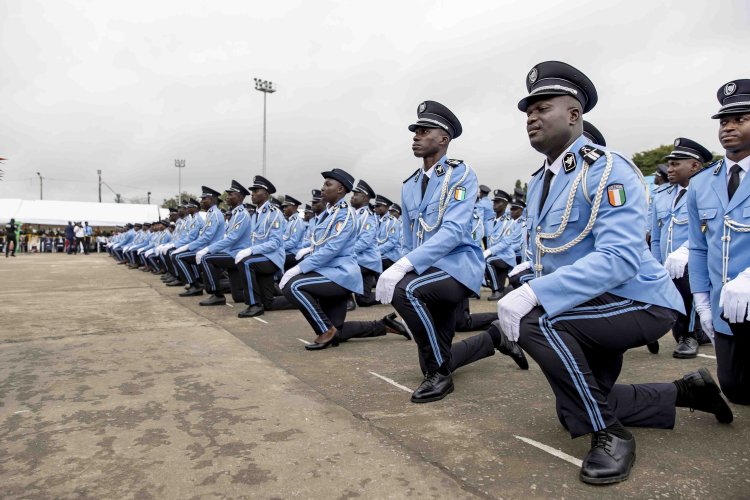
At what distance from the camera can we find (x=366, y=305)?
8742 mm

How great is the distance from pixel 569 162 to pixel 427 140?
150cm

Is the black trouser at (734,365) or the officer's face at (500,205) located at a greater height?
the officer's face at (500,205)

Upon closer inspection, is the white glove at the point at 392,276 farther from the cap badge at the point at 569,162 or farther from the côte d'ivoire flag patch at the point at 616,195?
the côte d'ivoire flag patch at the point at 616,195

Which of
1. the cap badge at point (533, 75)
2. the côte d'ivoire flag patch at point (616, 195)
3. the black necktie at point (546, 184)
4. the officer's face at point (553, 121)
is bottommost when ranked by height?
the côte d'ivoire flag patch at point (616, 195)

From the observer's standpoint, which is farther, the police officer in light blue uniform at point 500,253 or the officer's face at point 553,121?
the police officer in light blue uniform at point 500,253

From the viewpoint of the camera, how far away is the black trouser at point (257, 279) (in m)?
7.41

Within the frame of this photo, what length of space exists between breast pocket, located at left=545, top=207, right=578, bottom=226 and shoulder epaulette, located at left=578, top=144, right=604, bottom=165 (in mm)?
237

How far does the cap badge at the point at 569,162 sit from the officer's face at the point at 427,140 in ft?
4.75

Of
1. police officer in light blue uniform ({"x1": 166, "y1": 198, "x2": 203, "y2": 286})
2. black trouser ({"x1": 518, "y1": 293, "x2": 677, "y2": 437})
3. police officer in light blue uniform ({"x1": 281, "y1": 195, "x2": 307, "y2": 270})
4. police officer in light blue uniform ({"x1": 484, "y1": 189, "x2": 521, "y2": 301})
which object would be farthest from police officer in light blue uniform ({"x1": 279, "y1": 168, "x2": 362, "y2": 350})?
police officer in light blue uniform ({"x1": 166, "y1": 198, "x2": 203, "y2": 286})

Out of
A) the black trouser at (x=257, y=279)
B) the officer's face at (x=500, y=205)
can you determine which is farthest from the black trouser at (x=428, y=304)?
the officer's face at (x=500, y=205)

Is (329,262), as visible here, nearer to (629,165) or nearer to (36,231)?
(629,165)

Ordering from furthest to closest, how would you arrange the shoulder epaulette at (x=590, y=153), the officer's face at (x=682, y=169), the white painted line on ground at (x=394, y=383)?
1. the officer's face at (x=682, y=169)
2. the white painted line on ground at (x=394, y=383)
3. the shoulder epaulette at (x=590, y=153)

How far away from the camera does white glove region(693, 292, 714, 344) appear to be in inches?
125

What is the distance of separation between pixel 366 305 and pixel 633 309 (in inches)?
253
